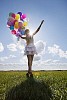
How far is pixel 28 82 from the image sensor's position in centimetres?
942

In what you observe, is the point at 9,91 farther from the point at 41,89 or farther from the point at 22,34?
the point at 22,34

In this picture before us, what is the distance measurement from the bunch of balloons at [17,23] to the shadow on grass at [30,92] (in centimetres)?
308

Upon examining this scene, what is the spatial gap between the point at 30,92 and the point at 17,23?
3791 millimetres

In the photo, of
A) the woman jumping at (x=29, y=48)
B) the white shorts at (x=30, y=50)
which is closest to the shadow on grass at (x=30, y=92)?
the woman jumping at (x=29, y=48)

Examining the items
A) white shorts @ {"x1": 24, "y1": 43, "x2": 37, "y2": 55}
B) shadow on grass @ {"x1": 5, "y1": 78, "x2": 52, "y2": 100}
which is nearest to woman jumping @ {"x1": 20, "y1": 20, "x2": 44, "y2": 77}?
white shorts @ {"x1": 24, "y1": 43, "x2": 37, "y2": 55}

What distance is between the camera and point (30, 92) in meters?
8.88

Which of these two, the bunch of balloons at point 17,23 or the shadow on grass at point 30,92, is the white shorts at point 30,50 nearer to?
the bunch of balloons at point 17,23

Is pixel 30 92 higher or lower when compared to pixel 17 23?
lower

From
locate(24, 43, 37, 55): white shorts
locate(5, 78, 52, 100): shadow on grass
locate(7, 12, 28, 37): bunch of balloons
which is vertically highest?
locate(7, 12, 28, 37): bunch of balloons

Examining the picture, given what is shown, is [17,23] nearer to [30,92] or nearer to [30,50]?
[30,50]

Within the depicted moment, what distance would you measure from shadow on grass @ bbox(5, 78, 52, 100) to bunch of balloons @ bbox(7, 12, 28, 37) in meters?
3.08

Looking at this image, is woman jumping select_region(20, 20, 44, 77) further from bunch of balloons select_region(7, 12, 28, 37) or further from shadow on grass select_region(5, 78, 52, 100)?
shadow on grass select_region(5, 78, 52, 100)

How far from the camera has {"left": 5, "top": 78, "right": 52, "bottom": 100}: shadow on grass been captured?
879 centimetres

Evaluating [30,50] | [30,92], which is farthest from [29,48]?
[30,92]
